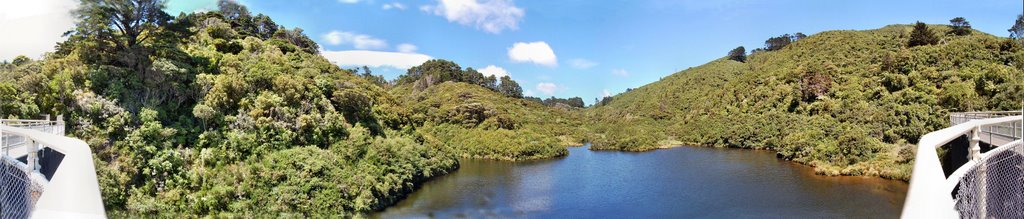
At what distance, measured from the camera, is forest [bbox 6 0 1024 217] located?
1590 centimetres

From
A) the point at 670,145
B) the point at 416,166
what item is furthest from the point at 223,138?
the point at 670,145

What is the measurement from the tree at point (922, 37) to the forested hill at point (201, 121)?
39.3 metres

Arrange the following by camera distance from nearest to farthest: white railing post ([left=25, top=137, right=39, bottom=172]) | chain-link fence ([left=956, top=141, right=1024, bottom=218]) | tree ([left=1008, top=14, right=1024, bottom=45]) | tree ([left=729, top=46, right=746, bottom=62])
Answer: white railing post ([left=25, top=137, right=39, bottom=172]), chain-link fence ([left=956, top=141, right=1024, bottom=218]), tree ([left=1008, top=14, right=1024, bottom=45]), tree ([left=729, top=46, right=746, bottom=62])

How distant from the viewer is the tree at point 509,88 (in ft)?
205

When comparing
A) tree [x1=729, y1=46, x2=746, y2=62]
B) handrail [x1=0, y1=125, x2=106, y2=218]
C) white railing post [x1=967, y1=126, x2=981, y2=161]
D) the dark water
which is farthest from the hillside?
tree [x1=729, y1=46, x2=746, y2=62]

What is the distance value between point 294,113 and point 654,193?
1631 cm

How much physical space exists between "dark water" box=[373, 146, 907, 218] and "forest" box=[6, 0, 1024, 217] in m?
1.76

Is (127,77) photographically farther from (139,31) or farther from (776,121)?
(776,121)

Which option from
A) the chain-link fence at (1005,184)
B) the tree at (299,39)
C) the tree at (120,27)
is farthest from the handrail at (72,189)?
the tree at (299,39)

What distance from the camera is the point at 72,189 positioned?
12.6 feet

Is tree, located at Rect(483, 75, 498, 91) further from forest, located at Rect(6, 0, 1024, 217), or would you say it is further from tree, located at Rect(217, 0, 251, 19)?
tree, located at Rect(217, 0, 251, 19)

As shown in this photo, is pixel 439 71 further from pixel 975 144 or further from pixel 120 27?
pixel 975 144

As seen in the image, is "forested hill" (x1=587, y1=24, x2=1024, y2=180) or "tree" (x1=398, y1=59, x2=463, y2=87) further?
"tree" (x1=398, y1=59, x2=463, y2=87)

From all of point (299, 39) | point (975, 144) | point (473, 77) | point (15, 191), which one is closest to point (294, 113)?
point (15, 191)
